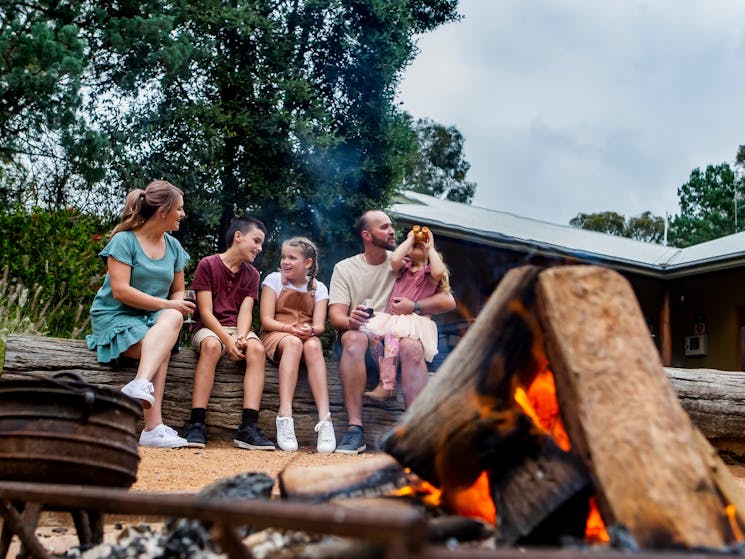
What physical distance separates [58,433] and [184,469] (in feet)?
5.80

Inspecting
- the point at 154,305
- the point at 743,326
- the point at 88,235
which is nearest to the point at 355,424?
the point at 154,305

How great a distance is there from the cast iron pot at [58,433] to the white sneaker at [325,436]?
8.85 ft

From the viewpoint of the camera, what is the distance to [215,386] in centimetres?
558

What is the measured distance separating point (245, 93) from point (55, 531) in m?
6.56

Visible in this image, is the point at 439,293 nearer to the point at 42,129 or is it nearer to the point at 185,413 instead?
the point at 185,413

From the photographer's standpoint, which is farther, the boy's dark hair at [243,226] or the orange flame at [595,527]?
the boy's dark hair at [243,226]

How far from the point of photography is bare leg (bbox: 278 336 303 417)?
543 centimetres

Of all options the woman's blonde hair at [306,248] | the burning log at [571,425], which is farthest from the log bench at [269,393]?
the burning log at [571,425]

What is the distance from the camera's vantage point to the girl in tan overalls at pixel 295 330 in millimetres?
5414

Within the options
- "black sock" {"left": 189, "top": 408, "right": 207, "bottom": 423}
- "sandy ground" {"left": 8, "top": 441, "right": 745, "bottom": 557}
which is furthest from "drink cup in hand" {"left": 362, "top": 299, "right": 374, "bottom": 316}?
"black sock" {"left": 189, "top": 408, "right": 207, "bottom": 423}

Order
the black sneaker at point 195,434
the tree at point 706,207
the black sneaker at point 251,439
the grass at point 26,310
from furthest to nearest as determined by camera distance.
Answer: the tree at point 706,207, the grass at point 26,310, the black sneaker at point 251,439, the black sneaker at point 195,434

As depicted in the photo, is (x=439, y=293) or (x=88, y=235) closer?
(x=439, y=293)

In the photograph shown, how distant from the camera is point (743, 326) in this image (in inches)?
507

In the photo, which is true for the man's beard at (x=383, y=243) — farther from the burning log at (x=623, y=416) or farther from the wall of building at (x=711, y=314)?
the wall of building at (x=711, y=314)
